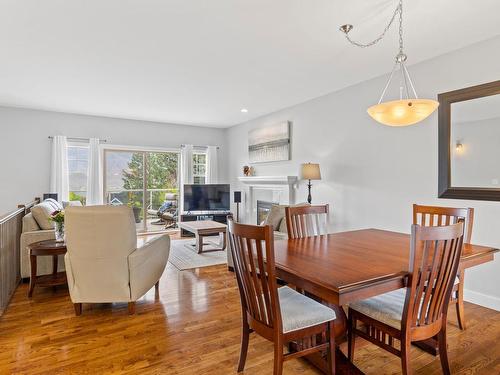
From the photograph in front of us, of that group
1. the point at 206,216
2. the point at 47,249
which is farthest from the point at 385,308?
the point at 206,216

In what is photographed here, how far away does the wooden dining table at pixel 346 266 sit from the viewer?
144 cm

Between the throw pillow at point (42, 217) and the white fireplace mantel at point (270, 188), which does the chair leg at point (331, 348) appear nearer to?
the throw pillow at point (42, 217)

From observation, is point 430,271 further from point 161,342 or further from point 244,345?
point 161,342

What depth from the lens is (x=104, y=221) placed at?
2.59 meters

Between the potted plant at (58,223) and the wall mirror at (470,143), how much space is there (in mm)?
4053

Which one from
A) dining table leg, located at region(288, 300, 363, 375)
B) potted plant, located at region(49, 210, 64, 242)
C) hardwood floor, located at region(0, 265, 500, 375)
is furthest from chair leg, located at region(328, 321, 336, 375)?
potted plant, located at region(49, 210, 64, 242)

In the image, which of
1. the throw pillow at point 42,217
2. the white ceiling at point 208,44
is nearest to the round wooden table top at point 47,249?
the throw pillow at point 42,217

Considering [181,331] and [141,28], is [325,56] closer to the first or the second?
[141,28]

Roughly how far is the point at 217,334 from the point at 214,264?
1.93 metres

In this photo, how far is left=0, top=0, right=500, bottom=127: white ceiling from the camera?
2.34 m

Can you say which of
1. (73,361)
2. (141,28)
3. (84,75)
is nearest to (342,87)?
(141,28)

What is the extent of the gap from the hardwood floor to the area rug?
1089 mm

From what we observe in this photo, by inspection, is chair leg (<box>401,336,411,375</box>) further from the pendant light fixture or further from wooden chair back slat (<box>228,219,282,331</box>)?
the pendant light fixture

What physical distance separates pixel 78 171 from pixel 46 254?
137 inches
